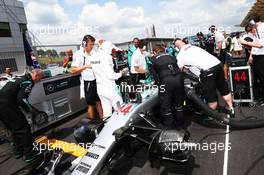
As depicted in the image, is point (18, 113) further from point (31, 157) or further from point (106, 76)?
point (106, 76)

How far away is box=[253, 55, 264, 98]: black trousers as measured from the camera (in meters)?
4.99

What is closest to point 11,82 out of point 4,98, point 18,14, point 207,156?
point 4,98

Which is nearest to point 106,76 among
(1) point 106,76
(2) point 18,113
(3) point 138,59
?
(1) point 106,76

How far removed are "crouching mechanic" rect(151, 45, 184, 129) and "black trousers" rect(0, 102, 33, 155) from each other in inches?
82.9

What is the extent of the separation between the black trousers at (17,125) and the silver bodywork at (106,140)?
142 centimetres

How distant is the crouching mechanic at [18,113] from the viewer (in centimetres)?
381

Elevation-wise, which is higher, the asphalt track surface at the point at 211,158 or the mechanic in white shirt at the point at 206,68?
the mechanic in white shirt at the point at 206,68

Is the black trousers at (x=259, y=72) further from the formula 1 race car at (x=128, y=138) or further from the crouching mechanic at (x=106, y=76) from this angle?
the crouching mechanic at (x=106, y=76)

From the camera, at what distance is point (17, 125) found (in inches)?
153

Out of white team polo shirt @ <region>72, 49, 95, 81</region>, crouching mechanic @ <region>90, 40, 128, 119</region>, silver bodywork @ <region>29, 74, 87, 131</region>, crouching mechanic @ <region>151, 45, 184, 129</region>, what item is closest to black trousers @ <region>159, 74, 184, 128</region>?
crouching mechanic @ <region>151, 45, 184, 129</region>

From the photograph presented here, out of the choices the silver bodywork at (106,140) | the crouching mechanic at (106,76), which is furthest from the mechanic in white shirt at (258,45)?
the crouching mechanic at (106,76)

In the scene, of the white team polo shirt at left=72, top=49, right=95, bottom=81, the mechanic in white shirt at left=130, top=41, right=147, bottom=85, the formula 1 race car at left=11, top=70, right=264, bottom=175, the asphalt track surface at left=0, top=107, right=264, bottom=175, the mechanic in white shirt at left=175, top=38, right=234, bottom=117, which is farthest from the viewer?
the mechanic in white shirt at left=130, top=41, right=147, bottom=85

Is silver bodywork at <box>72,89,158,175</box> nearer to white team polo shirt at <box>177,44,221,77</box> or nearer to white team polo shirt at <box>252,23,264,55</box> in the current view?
white team polo shirt at <box>177,44,221,77</box>

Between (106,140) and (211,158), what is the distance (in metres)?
1.44
